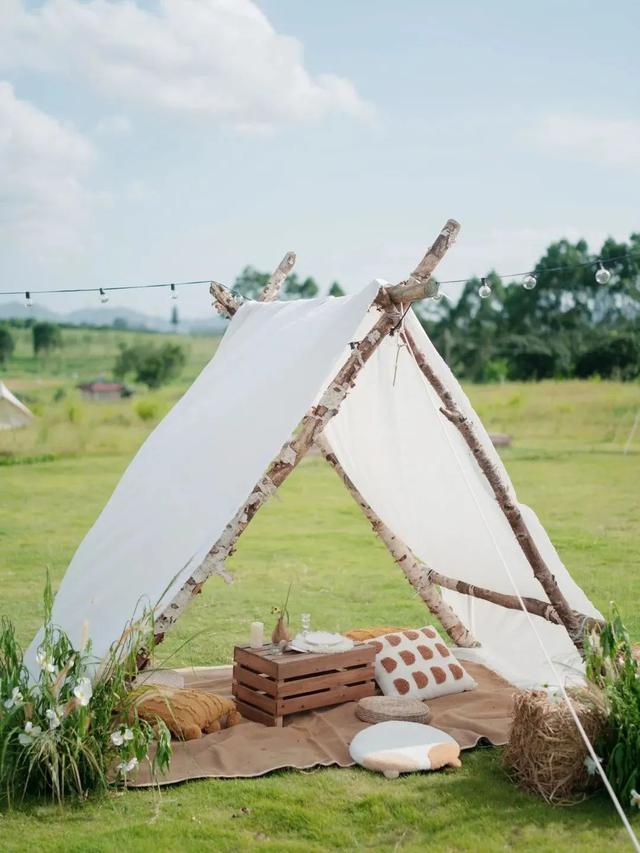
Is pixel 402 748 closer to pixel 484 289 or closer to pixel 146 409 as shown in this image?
pixel 484 289

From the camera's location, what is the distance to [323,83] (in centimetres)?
1498

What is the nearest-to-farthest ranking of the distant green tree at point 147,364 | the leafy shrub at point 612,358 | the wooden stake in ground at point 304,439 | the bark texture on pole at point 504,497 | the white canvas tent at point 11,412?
the wooden stake in ground at point 304,439
the bark texture on pole at point 504,497
the white canvas tent at point 11,412
the leafy shrub at point 612,358
the distant green tree at point 147,364

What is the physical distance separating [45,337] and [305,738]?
22.0 m

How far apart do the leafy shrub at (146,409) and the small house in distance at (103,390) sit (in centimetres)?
319

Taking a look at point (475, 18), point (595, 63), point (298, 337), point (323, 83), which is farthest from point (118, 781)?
point (323, 83)

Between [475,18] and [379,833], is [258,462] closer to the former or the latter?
[379,833]

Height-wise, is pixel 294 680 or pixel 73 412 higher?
pixel 73 412

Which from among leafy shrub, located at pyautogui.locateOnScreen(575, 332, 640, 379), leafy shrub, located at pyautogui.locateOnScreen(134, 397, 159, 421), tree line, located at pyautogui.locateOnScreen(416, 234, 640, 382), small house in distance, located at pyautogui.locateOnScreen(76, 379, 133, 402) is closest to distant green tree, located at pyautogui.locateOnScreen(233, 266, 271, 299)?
tree line, located at pyautogui.locateOnScreen(416, 234, 640, 382)

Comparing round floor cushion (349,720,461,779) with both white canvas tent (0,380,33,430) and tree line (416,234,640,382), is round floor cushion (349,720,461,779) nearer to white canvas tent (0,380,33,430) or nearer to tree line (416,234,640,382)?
white canvas tent (0,380,33,430)

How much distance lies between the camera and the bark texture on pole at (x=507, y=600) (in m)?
4.46

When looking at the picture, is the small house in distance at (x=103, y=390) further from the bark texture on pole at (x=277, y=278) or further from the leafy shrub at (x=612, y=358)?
the bark texture on pole at (x=277, y=278)

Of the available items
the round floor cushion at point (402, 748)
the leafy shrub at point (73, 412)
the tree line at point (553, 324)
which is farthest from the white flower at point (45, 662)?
the tree line at point (553, 324)

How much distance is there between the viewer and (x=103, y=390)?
23.4m

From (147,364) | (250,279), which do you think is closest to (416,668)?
(147,364)
